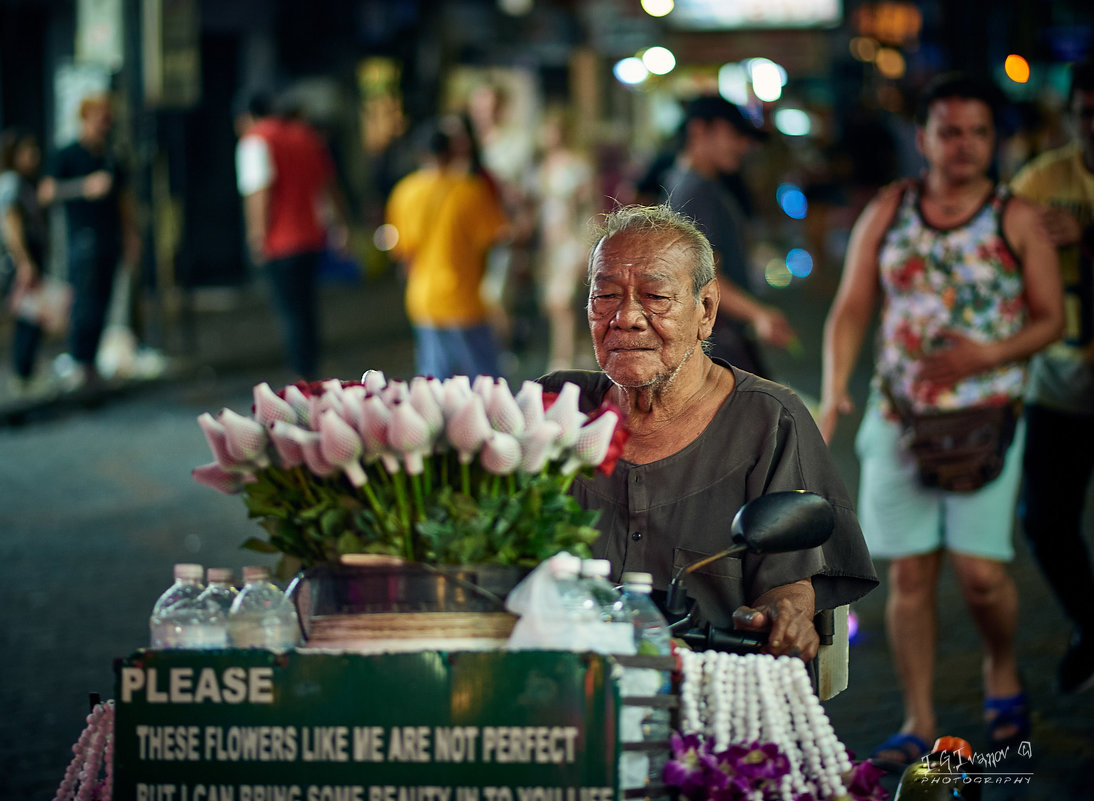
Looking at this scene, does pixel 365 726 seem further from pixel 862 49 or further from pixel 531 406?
pixel 862 49

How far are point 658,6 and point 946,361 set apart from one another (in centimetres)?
1587

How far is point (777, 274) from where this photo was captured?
75.5ft

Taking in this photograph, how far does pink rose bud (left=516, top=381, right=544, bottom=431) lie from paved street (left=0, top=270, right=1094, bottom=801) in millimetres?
2559

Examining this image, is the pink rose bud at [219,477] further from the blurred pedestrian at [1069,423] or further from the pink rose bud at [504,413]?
the blurred pedestrian at [1069,423]

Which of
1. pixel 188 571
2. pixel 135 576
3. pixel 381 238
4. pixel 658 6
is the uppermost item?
pixel 658 6

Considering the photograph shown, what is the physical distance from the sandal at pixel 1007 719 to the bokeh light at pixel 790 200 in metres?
21.0

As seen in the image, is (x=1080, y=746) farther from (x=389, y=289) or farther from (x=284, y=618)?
(x=389, y=289)

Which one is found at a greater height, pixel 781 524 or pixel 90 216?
pixel 90 216

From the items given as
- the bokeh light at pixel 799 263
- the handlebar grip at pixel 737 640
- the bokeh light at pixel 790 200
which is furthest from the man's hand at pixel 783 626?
the bokeh light at pixel 790 200

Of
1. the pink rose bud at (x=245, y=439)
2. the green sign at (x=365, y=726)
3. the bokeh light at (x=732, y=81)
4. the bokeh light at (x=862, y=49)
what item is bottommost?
the green sign at (x=365, y=726)


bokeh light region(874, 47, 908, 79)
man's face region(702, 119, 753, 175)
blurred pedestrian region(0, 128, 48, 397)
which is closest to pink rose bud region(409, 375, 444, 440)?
man's face region(702, 119, 753, 175)

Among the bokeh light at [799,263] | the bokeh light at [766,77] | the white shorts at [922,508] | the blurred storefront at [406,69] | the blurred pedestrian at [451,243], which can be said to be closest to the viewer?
the white shorts at [922,508]

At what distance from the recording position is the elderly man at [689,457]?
3.08m

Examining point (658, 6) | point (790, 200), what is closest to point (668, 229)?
point (658, 6)
